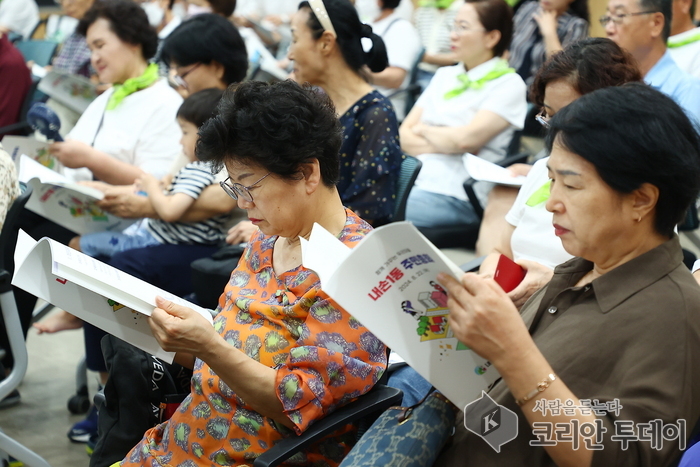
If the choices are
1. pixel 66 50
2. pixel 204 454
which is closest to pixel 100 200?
pixel 204 454

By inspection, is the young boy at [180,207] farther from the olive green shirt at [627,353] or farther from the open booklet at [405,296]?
the olive green shirt at [627,353]

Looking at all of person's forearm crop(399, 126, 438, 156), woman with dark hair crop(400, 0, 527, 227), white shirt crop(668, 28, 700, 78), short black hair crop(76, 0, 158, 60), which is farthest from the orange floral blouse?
white shirt crop(668, 28, 700, 78)

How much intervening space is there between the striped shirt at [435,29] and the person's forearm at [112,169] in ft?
8.47

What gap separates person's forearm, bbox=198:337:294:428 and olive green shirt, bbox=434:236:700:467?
1.17 ft

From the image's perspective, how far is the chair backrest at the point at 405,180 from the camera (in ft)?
9.01

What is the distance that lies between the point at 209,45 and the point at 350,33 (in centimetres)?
59

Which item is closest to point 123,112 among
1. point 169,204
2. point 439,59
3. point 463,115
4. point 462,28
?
point 169,204

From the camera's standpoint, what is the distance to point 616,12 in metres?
3.02

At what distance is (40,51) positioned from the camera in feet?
18.5

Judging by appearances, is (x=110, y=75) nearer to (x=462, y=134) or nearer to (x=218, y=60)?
(x=218, y=60)

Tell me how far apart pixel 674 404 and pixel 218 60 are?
242 centimetres

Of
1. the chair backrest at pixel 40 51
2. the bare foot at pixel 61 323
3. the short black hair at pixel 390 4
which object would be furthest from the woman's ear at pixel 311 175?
the chair backrest at pixel 40 51

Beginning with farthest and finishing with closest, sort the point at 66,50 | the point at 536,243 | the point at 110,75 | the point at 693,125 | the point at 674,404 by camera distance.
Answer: the point at 66,50 < the point at 110,75 < the point at 536,243 < the point at 693,125 < the point at 674,404

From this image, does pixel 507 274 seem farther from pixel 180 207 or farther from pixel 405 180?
pixel 180 207
